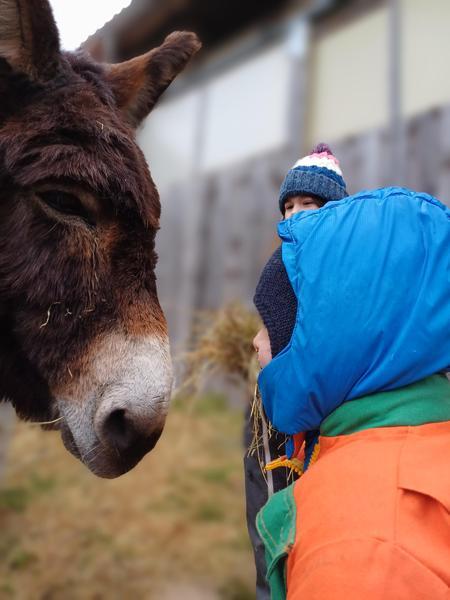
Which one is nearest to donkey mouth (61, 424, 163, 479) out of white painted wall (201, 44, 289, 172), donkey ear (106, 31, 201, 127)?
donkey ear (106, 31, 201, 127)

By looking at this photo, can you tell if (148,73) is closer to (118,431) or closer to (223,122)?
(118,431)

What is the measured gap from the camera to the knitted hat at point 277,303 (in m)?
1.17

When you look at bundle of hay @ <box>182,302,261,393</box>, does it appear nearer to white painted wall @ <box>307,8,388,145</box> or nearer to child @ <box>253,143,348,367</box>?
child @ <box>253,143,348,367</box>

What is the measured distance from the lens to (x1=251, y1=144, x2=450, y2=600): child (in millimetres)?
848

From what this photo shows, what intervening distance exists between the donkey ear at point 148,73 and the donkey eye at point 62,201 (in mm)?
643

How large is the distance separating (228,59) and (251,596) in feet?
16.6

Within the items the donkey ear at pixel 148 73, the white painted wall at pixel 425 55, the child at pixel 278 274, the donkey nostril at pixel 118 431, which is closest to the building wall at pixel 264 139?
the white painted wall at pixel 425 55

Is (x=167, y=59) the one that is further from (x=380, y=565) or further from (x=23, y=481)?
(x=23, y=481)

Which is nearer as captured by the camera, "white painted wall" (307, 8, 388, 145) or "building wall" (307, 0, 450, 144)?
"building wall" (307, 0, 450, 144)

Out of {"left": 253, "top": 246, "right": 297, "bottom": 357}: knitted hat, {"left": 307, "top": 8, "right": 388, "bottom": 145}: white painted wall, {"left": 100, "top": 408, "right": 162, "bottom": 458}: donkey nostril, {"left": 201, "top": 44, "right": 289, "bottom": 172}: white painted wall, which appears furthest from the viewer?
{"left": 201, "top": 44, "right": 289, "bottom": 172}: white painted wall

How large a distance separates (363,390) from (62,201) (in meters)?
0.97

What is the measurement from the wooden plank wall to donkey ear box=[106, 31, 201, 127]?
1.98 m

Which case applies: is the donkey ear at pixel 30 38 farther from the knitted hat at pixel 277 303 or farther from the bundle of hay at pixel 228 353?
the bundle of hay at pixel 228 353

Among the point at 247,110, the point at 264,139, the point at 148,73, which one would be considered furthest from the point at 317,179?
the point at 247,110
